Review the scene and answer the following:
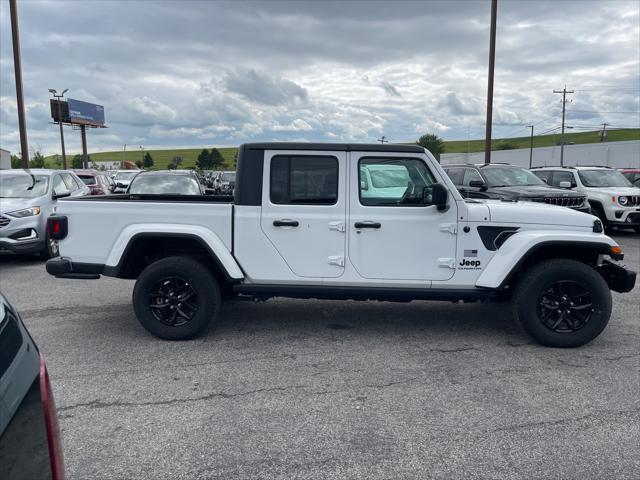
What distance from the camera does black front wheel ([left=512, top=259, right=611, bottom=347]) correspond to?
4832mm

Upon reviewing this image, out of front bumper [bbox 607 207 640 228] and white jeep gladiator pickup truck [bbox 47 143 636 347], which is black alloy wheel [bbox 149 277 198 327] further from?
front bumper [bbox 607 207 640 228]

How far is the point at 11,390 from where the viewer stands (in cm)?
126

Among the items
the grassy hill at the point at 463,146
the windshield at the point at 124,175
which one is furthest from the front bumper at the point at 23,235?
the grassy hill at the point at 463,146

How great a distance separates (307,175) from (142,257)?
1882mm

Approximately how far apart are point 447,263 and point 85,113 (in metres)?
84.8

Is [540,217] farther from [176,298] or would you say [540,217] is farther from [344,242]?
[176,298]

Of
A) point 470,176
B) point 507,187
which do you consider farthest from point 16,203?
point 507,187

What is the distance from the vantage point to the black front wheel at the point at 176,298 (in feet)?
16.3

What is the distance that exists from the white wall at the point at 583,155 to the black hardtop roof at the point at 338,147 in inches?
2119

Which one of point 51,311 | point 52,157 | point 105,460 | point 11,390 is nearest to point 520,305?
point 105,460

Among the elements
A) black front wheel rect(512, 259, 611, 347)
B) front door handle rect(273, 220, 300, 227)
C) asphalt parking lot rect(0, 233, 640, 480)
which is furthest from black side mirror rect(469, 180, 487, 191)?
front door handle rect(273, 220, 300, 227)

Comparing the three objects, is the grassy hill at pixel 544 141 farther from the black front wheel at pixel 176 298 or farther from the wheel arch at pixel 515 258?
the black front wheel at pixel 176 298

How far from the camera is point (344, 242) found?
4.93 metres

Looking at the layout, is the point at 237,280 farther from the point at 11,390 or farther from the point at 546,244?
the point at 11,390
